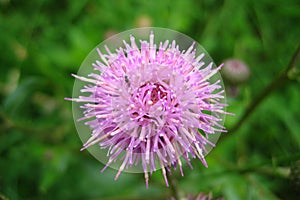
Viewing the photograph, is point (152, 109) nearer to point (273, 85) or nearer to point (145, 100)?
point (145, 100)

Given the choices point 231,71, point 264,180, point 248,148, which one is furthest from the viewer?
point 248,148

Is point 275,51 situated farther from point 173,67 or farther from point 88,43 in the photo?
point 173,67

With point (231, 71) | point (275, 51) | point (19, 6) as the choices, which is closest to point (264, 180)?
point (231, 71)

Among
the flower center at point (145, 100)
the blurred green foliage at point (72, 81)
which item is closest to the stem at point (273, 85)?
the blurred green foliage at point (72, 81)

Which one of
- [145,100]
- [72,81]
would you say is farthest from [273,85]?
[72,81]

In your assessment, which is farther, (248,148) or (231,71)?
(248,148)

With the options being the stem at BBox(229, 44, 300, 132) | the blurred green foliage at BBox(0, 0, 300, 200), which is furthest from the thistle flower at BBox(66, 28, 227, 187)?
the blurred green foliage at BBox(0, 0, 300, 200)

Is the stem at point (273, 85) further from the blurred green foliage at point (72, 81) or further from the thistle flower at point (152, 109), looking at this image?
the thistle flower at point (152, 109)
